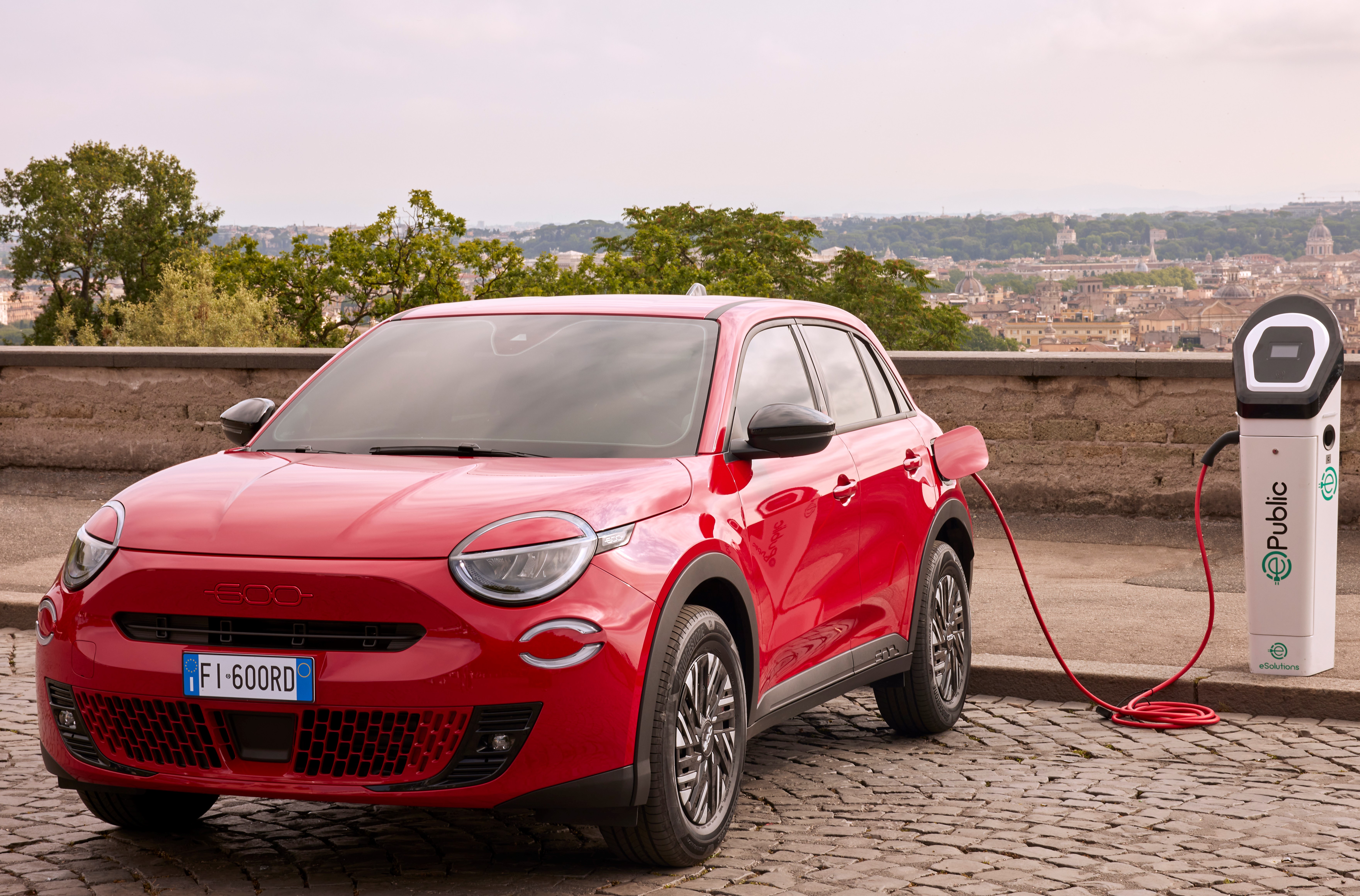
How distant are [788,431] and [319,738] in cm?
159

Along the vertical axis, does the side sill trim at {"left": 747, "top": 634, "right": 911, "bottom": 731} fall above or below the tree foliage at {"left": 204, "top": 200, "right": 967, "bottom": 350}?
below

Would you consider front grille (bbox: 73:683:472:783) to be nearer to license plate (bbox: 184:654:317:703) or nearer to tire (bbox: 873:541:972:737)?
license plate (bbox: 184:654:317:703)

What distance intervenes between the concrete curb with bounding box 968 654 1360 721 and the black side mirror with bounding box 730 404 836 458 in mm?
2564

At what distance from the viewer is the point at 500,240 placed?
69.8 metres

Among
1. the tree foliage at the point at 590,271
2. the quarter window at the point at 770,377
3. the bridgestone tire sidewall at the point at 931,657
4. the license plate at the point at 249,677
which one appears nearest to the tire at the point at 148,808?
the license plate at the point at 249,677

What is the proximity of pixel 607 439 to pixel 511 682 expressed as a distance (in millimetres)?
1064

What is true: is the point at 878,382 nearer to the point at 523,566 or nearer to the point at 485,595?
the point at 523,566

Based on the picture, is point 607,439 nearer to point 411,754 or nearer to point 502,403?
point 502,403

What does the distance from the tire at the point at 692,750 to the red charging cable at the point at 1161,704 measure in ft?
6.28

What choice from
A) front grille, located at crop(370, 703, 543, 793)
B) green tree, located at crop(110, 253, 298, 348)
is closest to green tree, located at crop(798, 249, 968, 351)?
green tree, located at crop(110, 253, 298, 348)

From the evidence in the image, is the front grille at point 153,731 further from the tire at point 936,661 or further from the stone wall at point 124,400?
the stone wall at point 124,400

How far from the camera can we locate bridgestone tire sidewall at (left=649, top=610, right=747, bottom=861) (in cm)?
400

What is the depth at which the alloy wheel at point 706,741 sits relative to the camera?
415 centimetres

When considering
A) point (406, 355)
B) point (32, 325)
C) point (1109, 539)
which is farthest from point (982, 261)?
point (406, 355)
